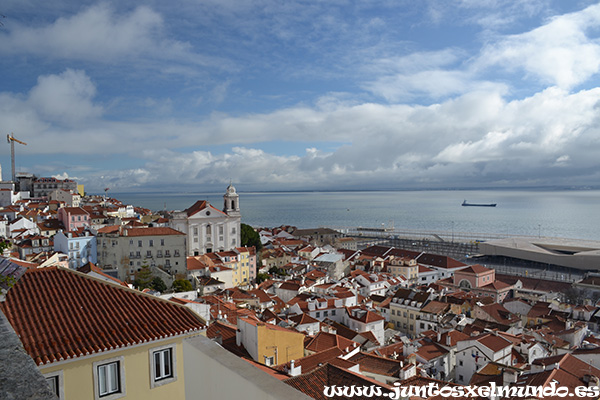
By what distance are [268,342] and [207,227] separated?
3091 centimetres

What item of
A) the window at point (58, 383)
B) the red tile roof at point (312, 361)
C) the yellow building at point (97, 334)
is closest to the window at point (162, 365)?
the yellow building at point (97, 334)

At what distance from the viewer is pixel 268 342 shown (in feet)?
36.7

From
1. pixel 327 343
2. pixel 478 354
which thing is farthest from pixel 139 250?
pixel 478 354

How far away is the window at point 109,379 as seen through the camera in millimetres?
3502

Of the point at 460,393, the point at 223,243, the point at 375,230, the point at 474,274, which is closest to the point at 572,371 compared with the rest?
the point at 460,393

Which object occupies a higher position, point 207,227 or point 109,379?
point 109,379

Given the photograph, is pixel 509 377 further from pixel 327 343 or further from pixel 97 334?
pixel 97 334

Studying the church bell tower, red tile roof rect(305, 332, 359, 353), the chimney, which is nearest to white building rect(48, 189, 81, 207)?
the church bell tower

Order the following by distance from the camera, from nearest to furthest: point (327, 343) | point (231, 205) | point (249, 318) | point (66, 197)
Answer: point (249, 318) < point (327, 343) < point (231, 205) < point (66, 197)

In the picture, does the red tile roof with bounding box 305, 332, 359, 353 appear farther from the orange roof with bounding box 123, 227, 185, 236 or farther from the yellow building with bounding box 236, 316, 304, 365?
the orange roof with bounding box 123, 227, 185, 236

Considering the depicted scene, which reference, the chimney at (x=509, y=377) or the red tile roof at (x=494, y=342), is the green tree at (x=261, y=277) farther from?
the chimney at (x=509, y=377)

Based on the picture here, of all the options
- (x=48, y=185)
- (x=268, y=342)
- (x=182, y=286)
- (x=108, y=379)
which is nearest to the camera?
(x=108, y=379)

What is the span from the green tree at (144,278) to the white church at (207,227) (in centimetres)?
1156

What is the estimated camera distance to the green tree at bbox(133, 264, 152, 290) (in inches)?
1019
